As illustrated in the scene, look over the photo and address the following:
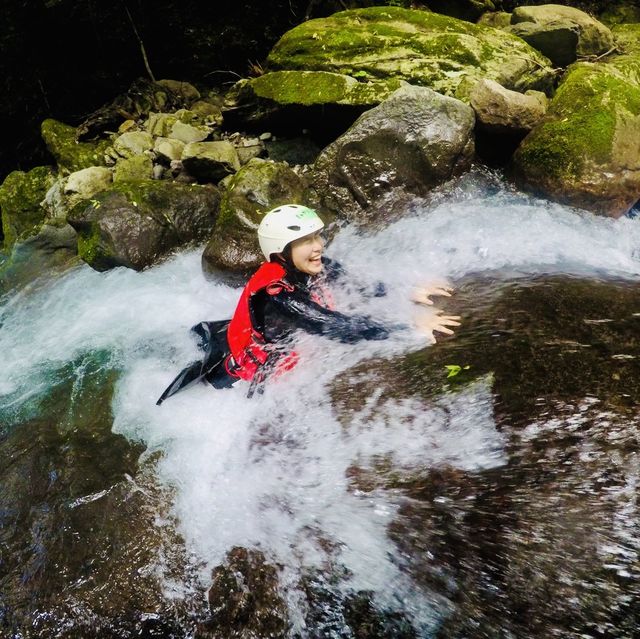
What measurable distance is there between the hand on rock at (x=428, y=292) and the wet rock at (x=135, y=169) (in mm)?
5985

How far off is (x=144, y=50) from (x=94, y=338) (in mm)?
9170

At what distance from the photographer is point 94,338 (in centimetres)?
579

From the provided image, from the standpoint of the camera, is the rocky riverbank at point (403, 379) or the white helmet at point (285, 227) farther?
the white helmet at point (285, 227)

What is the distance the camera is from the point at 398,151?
Result: 6.41 meters

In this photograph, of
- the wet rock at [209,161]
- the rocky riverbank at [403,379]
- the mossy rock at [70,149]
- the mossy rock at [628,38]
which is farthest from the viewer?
the mossy rock at [70,149]

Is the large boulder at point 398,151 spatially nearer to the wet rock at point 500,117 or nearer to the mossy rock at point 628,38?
the wet rock at point 500,117

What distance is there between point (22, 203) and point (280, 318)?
8.30m

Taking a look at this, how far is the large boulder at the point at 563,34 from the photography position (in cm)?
780

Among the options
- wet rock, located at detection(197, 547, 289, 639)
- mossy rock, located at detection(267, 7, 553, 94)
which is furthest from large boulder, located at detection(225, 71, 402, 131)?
wet rock, located at detection(197, 547, 289, 639)

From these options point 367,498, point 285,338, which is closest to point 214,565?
point 367,498

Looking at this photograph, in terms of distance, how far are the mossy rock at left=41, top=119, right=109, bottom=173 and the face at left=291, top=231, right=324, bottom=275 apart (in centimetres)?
724

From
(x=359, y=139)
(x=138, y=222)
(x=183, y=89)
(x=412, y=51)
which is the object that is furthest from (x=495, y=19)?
(x=138, y=222)

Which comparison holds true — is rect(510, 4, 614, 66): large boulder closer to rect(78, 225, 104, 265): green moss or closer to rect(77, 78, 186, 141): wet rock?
rect(77, 78, 186, 141): wet rock

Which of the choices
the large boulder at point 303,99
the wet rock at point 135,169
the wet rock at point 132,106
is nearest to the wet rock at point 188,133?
the large boulder at point 303,99
